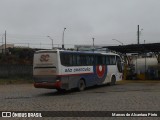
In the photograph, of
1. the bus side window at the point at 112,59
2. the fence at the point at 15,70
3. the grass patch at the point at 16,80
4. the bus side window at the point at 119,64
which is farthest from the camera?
the fence at the point at 15,70

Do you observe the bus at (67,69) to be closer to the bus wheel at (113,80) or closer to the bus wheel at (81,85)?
the bus wheel at (81,85)

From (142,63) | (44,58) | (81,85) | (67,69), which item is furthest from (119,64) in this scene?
(142,63)

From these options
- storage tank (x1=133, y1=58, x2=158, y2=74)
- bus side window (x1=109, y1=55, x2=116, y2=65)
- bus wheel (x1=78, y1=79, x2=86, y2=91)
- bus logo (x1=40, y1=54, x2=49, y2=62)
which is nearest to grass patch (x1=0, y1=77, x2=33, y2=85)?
bus side window (x1=109, y1=55, x2=116, y2=65)

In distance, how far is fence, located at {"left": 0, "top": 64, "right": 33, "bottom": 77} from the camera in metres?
44.4

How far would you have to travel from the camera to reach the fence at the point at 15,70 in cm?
4444

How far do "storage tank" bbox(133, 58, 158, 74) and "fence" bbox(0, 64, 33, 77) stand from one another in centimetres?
1279

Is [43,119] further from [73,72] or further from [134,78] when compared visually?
[134,78]

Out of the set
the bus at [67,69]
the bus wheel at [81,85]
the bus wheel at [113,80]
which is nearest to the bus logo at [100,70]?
the bus at [67,69]

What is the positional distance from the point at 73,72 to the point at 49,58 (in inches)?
89.9

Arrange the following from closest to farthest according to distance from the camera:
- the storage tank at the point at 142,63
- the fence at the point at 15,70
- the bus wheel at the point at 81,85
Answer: the bus wheel at the point at 81,85 → the fence at the point at 15,70 → the storage tank at the point at 142,63

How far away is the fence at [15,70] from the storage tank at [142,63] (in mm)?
12786

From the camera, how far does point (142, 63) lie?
47.1 m

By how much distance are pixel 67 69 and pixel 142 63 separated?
2243cm

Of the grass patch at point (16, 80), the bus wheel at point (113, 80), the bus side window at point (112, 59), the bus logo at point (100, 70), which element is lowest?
the grass patch at point (16, 80)
